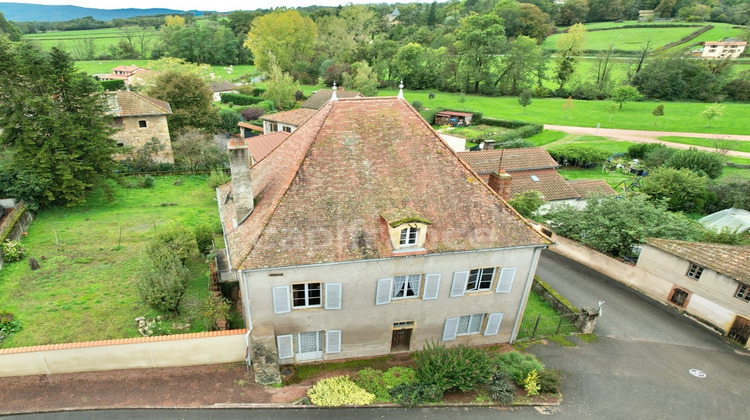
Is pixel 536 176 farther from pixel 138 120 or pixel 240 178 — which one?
pixel 138 120

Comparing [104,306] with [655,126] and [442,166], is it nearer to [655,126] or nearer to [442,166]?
[442,166]

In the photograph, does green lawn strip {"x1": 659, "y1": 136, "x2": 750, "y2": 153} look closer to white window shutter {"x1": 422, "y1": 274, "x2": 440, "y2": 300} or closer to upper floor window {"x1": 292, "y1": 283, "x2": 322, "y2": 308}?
white window shutter {"x1": 422, "y1": 274, "x2": 440, "y2": 300}

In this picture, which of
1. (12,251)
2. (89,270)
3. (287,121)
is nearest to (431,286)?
(89,270)

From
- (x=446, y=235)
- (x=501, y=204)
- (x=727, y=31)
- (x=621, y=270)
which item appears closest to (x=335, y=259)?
(x=446, y=235)

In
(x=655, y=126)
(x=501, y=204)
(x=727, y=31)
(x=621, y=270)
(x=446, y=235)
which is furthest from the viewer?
(x=727, y=31)

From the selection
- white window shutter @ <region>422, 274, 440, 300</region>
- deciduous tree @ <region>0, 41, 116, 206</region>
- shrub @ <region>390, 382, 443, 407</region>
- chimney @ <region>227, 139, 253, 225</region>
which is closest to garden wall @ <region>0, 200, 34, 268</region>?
deciduous tree @ <region>0, 41, 116, 206</region>

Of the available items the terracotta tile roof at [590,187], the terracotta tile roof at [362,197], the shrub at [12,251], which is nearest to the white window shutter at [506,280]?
the terracotta tile roof at [362,197]
